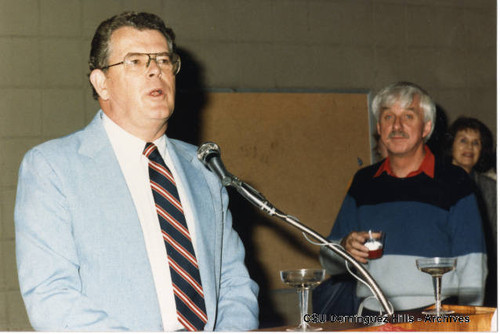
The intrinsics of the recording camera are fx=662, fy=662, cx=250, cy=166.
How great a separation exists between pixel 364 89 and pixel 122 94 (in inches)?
119

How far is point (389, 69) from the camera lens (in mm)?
4812

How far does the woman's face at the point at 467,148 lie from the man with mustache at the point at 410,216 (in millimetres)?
1341

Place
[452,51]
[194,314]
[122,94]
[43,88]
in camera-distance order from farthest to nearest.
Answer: [452,51] < [43,88] < [122,94] < [194,314]

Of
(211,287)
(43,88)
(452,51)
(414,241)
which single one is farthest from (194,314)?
(452,51)

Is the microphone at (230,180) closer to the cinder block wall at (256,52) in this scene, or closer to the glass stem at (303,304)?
the glass stem at (303,304)

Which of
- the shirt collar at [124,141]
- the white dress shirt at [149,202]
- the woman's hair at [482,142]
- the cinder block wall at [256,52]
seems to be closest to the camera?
the white dress shirt at [149,202]

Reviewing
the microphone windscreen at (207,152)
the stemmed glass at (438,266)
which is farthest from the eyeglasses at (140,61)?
the stemmed glass at (438,266)

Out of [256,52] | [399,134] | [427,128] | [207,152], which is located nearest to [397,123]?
[399,134]

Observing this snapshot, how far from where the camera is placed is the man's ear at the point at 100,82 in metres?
2.02

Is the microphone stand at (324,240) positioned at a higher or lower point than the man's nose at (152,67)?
lower

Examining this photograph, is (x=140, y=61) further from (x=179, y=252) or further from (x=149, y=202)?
(x=179, y=252)

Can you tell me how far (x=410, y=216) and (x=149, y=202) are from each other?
1201 mm

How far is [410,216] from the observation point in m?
2.62

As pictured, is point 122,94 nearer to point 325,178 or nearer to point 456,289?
point 456,289
